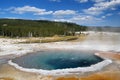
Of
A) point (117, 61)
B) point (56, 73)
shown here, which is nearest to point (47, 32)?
point (117, 61)

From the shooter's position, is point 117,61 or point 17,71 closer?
point 17,71

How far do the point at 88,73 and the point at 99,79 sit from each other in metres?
5.06

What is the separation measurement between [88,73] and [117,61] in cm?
1478

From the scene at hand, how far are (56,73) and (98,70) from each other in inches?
367

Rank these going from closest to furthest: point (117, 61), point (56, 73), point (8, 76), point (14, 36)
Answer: point (8, 76)
point (56, 73)
point (117, 61)
point (14, 36)

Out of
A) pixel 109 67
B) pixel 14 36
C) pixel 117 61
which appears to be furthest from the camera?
pixel 14 36

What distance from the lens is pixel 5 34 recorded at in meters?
149

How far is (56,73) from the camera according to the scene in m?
43.1

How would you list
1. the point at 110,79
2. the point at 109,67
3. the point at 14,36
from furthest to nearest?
the point at 14,36, the point at 109,67, the point at 110,79

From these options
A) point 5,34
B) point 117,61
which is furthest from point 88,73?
point 5,34

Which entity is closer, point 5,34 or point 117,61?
point 117,61

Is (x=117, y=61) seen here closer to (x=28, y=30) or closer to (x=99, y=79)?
(x=99, y=79)

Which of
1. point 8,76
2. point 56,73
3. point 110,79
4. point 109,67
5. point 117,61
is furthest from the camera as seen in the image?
point 117,61

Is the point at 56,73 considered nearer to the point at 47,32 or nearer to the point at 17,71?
the point at 17,71
